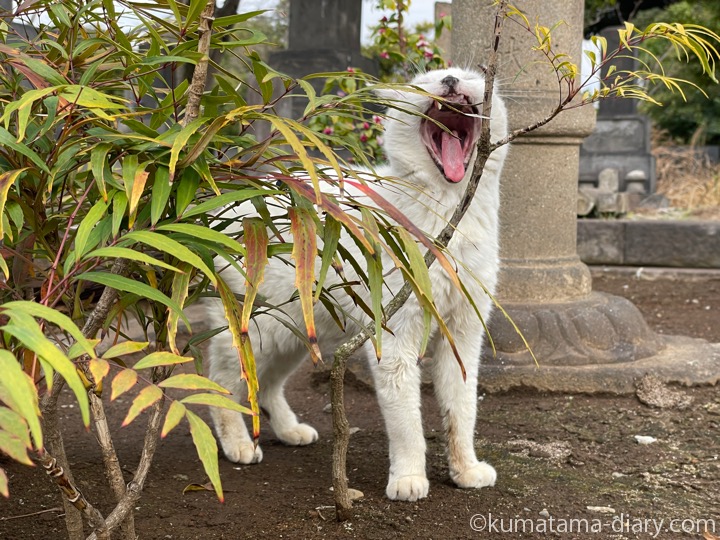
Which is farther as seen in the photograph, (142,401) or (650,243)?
(650,243)

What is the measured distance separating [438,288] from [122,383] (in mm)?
1518

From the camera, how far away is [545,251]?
3.81 m

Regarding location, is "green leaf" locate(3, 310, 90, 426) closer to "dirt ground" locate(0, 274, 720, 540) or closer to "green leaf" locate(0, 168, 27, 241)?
"green leaf" locate(0, 168, 27, 241)

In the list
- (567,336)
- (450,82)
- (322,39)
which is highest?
(322,39)

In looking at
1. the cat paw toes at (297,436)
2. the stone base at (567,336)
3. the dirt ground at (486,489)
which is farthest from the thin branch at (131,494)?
the stone base at (567,336)

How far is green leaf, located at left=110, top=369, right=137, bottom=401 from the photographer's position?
101 cm

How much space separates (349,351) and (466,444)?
835 millimetres

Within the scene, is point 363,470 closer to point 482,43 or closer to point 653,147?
point 482,43

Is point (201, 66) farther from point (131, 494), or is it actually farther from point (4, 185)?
point (131, 494)

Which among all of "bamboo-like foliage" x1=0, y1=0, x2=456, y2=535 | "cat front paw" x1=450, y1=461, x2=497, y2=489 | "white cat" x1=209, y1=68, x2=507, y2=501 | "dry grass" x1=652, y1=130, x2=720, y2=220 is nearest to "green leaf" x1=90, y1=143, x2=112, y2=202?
"bamboo-like foliage" x1=0, y1=0, x2=456, y2=535

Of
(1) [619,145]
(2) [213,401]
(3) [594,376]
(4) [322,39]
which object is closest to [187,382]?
(2) [213,401]

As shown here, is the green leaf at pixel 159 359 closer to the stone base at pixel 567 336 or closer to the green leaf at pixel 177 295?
the green leaf at pixel 177 295

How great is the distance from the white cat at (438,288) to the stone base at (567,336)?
0.88 m

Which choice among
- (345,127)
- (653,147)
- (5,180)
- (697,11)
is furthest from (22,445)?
(697,11)
